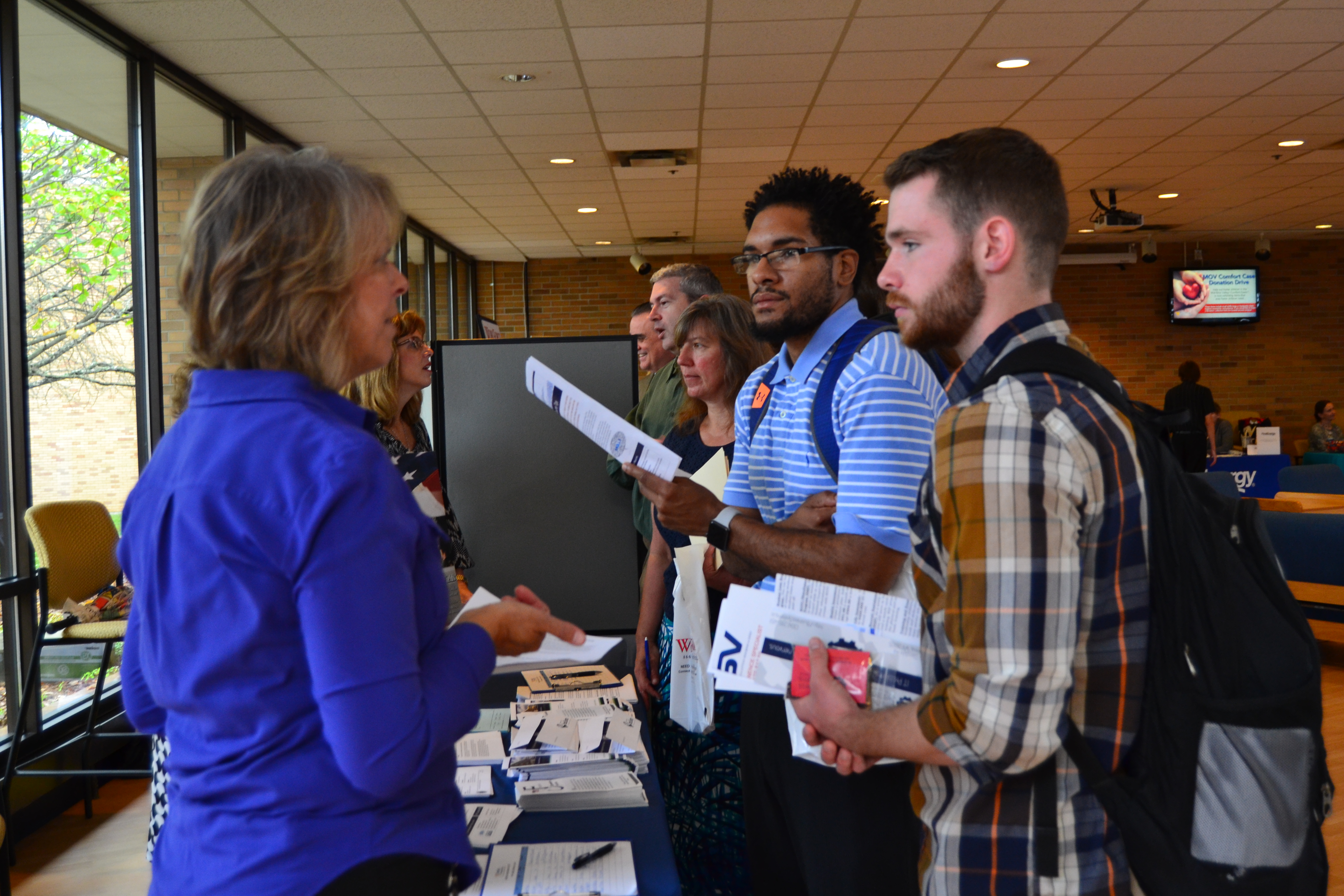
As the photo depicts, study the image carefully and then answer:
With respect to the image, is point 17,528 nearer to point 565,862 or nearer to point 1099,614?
point 565,862

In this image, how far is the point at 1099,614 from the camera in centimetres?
95

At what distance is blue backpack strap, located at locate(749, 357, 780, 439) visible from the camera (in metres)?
1.76

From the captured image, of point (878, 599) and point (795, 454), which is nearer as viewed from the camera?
point (878, 599)

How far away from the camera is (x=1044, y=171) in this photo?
112 cm

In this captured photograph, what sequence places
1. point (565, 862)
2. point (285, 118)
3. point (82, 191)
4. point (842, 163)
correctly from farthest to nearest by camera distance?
point (842, 163), point (285, 118), point (82, 191), point (565, 862)

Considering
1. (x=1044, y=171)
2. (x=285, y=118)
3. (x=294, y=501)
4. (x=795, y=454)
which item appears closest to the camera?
(x=294, y=501)

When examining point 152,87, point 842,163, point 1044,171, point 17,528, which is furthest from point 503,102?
point 1044,171

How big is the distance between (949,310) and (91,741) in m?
3.89

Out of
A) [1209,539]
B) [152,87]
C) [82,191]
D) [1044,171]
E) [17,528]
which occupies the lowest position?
[17,528]

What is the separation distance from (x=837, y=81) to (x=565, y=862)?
4.72m

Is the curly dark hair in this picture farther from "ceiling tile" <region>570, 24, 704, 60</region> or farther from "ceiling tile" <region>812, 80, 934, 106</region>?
"ceiling tile" <region>812, 80, 934, 106</region>

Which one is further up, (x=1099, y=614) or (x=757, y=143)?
(x=757, y=143)

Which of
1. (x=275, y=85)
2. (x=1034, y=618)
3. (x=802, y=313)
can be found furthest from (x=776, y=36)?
(x=1034, y=618)

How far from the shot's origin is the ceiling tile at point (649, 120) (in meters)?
5.69
